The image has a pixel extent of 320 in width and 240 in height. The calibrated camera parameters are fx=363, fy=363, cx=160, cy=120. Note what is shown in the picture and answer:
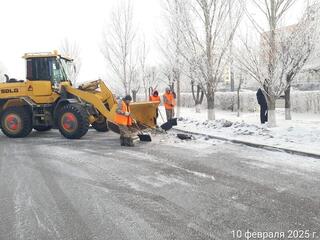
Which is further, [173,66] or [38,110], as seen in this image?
[173,66]

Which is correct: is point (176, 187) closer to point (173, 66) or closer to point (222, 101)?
point (173, 66)

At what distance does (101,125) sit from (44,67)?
2992 mm

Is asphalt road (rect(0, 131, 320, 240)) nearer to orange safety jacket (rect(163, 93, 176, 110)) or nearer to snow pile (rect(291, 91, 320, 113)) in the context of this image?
orange safety jacket (rect(163, 93, 176, 110))

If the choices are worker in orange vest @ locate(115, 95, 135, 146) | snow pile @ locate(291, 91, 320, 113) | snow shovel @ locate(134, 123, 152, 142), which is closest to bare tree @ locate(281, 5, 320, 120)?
snow shovel @ locate(134, 123, 152, 142)

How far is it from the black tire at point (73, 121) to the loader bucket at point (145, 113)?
5.30 ft

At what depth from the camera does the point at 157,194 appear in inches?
217

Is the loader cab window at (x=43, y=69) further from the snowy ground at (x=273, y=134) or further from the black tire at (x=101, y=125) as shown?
the snowy ground at (x=273, y=134)

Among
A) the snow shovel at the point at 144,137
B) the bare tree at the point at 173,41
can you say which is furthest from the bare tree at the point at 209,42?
the snow shovel at the point at 144,137

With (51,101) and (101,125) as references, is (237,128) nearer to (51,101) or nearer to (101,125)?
(101,125)

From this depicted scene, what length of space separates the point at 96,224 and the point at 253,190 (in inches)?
100.0

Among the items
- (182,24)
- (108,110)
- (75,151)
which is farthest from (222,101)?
(75,151)

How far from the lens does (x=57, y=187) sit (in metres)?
6.04

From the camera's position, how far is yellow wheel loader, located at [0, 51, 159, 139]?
1193 cm

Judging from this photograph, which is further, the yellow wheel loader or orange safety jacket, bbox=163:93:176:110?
orange safety jacket, bbox=163:93:176:110
